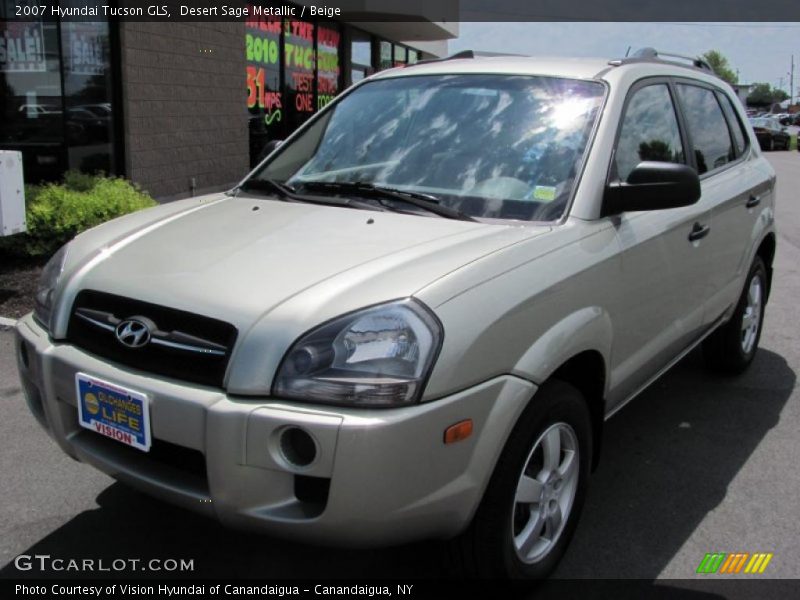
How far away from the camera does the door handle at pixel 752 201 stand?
4.50 meters

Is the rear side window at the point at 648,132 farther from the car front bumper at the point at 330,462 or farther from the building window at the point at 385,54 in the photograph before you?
the building window at the point at 385,54

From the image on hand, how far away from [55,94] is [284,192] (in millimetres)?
6432

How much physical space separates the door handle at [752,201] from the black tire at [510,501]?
2.31 meters

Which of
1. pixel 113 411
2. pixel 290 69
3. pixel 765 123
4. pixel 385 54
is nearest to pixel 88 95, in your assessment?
pixel 290 69

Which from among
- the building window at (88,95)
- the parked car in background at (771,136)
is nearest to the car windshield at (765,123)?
the parked car in background at (771,136)

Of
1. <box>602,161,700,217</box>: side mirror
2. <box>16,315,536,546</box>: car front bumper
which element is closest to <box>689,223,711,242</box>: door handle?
<box>602,161,700,217</box>: side mirror

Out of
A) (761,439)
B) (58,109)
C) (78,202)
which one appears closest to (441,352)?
(761,439)

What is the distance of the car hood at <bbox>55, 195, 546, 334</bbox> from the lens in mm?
2324

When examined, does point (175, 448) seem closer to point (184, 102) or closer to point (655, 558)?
point (655, 558)

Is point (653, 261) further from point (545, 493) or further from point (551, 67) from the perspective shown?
point (545, 493)

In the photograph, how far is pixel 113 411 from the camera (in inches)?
96.4

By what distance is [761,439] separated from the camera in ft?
13.7

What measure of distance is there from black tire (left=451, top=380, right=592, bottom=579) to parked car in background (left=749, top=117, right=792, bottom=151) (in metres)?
36.1

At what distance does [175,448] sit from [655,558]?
6.00 feet
